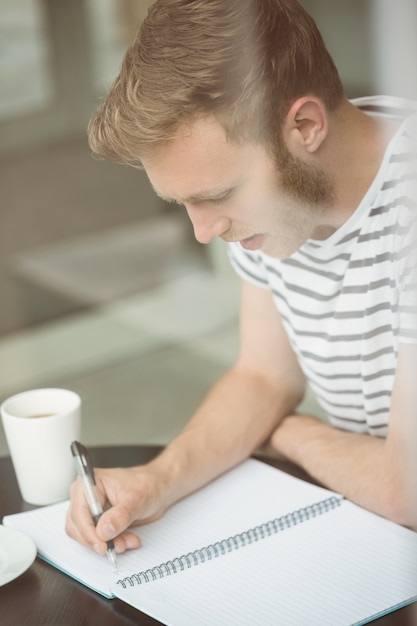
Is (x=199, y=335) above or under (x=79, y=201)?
under

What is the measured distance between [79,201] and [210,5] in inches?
48.6

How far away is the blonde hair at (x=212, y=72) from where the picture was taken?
105cm

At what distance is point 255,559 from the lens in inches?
42.5

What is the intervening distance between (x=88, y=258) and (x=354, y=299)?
105 cm

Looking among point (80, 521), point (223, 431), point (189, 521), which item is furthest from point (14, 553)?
point (223, 431)

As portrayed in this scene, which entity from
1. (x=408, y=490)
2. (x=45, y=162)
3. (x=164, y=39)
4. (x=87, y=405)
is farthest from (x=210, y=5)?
(x=45, y=162)

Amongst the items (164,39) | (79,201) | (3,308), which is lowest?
(3,308)

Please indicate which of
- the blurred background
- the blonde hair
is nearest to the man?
the blonde hair

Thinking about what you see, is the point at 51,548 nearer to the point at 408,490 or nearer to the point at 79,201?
the point at 408,490

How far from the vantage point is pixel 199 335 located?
228 centimetres

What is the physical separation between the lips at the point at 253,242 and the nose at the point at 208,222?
44mm

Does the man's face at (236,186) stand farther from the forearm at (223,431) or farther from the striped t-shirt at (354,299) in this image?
the forearm at (223,431)

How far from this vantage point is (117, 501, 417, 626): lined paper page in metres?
0.99

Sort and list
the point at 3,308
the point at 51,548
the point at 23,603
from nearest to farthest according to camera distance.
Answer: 1. the point at 23,603
2. the point at 51,548
3. the point at 3,308
